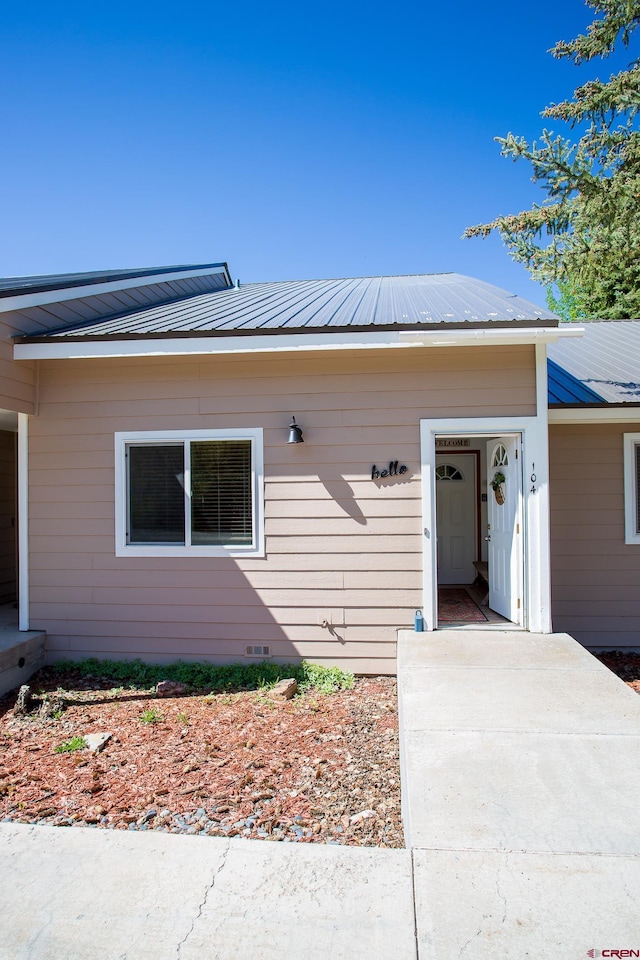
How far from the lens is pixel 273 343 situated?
555cm

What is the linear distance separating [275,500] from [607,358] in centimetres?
535

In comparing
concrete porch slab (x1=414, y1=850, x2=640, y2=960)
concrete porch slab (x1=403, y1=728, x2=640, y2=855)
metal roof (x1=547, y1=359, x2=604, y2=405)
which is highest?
metal roof (x1=547, y1=359, x2=604, y2=405)

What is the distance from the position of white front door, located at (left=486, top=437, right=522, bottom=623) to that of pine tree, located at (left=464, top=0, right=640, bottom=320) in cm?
205

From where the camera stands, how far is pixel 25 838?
292cm

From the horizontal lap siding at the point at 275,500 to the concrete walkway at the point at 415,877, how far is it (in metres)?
2.41

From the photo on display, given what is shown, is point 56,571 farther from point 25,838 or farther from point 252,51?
point 252,51

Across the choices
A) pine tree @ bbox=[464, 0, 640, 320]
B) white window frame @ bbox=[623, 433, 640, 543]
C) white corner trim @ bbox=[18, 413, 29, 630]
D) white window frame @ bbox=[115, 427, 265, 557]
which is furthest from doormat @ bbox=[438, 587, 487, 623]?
white corner trim @ bbox=[18, 413, 29, 630]

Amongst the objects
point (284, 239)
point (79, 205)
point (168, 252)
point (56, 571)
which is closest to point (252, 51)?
point (79, 205)

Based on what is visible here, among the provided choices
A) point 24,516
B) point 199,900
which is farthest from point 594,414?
point 24,516

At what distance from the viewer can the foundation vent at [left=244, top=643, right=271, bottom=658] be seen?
19.4 feet

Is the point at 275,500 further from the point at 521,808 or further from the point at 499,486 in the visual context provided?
the point at 521,808

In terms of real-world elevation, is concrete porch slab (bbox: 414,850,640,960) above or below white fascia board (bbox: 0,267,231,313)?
below

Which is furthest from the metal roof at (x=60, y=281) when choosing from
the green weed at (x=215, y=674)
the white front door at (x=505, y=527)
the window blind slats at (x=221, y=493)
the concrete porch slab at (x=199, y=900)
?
the white front door at (x=505, y=527)

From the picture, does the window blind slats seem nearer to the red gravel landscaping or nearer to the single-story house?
the single-story house
